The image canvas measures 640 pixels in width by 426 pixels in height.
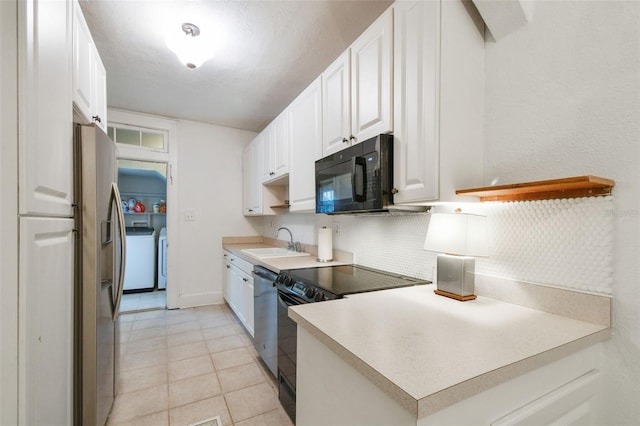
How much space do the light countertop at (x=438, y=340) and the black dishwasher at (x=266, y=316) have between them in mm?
890

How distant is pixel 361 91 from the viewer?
63.7 inches

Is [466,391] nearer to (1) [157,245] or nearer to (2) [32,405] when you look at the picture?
(2) [32,405]

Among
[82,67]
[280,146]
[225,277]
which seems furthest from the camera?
[225,277]

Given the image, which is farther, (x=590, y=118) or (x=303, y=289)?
(x=303, y=289)

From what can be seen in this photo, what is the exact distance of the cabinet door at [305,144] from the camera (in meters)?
2.08

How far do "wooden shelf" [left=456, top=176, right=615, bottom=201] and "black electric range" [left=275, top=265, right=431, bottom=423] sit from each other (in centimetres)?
63

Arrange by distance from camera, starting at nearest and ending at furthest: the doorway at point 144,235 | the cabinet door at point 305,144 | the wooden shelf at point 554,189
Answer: the wooden shelf at point 554,189
the cabinet door at point 305,144
the doorway at point 144,235

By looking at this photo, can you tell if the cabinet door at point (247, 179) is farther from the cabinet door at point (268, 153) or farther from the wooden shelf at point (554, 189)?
the wooden shelf at point (554, 189)

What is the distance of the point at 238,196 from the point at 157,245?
2001mm

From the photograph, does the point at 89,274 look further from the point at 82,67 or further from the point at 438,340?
the point at 438,340

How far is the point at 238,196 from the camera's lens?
4137 mm

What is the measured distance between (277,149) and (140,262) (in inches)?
129

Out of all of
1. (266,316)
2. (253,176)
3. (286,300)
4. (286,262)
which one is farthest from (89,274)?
(253,176)

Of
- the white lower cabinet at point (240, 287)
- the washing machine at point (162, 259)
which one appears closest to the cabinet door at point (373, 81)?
the white lower cabinet at point (240, 287)
